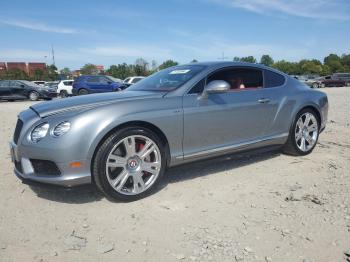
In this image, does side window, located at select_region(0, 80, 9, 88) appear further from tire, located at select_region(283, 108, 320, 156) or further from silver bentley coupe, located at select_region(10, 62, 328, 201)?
tire, located at select_region(283, 108, 320, 156)

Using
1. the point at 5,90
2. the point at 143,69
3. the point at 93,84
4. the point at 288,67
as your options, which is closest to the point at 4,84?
the point at 5,90

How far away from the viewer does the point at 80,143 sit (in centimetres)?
335

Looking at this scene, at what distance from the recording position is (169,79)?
4598mm

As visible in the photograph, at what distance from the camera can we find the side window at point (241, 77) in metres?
4.58

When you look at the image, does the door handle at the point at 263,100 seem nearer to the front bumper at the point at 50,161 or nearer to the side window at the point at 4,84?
the front bumper at the point at 50,161

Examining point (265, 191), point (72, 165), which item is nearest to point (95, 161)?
point (72, 165)

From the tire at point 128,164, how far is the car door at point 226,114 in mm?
430

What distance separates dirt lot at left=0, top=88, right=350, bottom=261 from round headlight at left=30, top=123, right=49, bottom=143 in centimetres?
70

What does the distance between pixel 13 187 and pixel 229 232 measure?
105 inches

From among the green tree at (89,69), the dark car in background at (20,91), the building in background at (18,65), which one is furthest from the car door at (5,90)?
the building in background at (18,65)

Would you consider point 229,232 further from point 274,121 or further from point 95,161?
point 274,121

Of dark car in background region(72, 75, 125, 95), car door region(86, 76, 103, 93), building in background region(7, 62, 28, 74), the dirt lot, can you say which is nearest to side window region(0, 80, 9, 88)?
dark car in background region(72, 75, 125, 95)

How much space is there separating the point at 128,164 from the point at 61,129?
0.78 meters

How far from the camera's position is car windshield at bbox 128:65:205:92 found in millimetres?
4311
